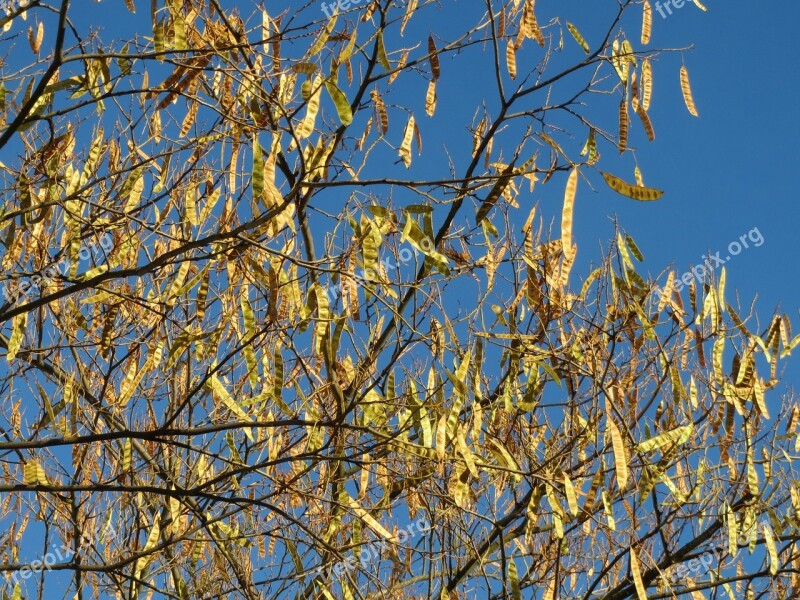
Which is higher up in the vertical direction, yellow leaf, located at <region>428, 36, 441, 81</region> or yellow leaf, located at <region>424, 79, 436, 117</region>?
yellow leaf, located at <region>428, 36, 441, 81</region>

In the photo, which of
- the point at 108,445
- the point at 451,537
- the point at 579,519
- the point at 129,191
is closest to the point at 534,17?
the point at 129,191

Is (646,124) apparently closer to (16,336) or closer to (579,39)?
(579,39)

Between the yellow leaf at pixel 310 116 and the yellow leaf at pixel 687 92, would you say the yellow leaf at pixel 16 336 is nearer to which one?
the yellow leaf at pixel 310 116

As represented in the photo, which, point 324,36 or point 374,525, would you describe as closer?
point 324,36

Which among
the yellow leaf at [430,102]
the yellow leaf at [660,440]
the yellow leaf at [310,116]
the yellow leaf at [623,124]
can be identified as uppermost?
the yellow leaf at [430,102]

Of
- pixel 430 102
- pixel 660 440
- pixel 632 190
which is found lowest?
pixel 660 440

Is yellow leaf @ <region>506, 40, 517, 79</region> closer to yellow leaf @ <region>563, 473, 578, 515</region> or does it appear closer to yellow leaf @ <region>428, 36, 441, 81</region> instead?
yellow leaf @ <region>428, 36, 441, 81</region>

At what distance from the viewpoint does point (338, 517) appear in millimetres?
3631

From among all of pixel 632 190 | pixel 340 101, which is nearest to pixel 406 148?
pixel 340 101

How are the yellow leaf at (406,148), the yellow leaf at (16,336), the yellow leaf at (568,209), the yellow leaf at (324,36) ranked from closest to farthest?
the yellow leaf at (568,209), the yellow leaf at (324,36), the yellow leaf at (16,336), the yellow leaf at (406,148)

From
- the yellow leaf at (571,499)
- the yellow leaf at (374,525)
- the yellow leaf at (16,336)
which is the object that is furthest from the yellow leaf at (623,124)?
the yellow leaf at (16,336)

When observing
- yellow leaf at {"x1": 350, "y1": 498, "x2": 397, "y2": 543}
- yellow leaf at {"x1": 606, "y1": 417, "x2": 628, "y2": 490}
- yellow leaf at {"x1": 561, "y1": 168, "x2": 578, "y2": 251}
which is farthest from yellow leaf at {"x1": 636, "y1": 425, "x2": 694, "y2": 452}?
yellow leaf at {"x1": 561, "y1": 168, "x2": 578, "y2": 251}

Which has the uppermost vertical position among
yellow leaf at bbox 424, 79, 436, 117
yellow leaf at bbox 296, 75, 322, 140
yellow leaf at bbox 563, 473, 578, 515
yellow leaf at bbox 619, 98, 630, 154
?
yellow leaf at bbox 424, 79, 436, 117

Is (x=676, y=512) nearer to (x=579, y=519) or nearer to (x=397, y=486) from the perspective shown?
(x=579, y=519)
